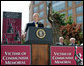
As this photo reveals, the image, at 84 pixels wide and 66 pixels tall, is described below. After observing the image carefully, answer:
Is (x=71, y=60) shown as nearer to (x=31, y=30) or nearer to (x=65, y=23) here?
Result: (x=31, y=30)

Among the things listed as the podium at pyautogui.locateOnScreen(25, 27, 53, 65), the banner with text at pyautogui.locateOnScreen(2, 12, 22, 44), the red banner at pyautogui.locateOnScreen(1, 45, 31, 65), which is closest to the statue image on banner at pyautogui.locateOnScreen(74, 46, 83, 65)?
the podium at pyautogui.locateOnScreen(25, 27, 53, 65)

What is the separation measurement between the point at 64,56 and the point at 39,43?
737mm

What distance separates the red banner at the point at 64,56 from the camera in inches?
167

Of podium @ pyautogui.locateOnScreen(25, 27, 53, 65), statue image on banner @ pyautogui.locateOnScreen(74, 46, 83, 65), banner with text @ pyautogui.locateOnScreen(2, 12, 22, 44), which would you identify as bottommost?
statue image on banner @ pyautogui.locateOnScreen(74, 46, 83, 65)

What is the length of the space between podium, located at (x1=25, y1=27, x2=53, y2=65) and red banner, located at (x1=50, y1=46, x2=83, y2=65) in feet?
0.58

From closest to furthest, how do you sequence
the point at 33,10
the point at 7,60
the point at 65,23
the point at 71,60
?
the point at 7,60 → the point at 71,60 → the point at 65,23 → the point at 33,10

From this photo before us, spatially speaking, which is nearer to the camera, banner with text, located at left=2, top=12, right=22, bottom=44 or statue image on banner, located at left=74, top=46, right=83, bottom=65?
banner with text, located at left=2, top=12, right=22, bottom=44

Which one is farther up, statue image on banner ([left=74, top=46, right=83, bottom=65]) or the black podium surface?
the black podium surface

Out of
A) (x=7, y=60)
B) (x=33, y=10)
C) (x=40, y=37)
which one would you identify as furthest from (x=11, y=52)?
(x=33, y=10)

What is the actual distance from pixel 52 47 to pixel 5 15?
1415 millimetres

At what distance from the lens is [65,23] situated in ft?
107

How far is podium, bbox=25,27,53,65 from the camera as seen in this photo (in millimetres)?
4054

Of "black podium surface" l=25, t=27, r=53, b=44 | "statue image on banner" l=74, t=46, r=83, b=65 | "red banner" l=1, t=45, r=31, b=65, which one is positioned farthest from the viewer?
"statue image on banner" l=74, t=46, r=83, b=65

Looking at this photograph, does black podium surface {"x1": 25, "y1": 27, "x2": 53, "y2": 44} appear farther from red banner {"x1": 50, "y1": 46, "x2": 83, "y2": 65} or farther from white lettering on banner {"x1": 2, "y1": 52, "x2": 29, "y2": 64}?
white lettering on banner {"x1": 2, "y1": 52, "x2": 29, "y2": 64}
